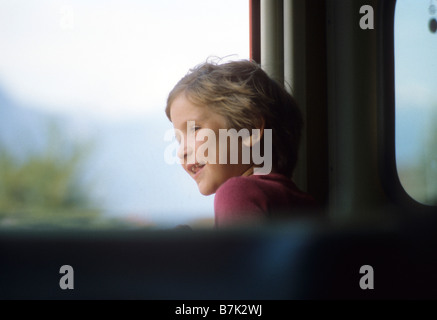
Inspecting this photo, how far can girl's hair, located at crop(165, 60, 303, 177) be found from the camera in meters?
1.35

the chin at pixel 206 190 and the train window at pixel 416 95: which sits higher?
the train window at pixel 416 95

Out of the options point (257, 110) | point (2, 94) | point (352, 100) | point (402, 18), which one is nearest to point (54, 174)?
point (2, 94)

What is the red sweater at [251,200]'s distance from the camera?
1.30 meters

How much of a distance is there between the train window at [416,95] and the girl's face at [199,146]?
0.46 meters

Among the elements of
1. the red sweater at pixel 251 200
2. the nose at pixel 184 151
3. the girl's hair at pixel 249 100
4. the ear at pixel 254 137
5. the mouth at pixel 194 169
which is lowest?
the red sweater at pixel 251 200

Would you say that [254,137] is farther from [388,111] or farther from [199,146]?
[388,111]

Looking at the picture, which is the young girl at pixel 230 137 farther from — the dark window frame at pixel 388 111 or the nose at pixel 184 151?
the dark window frame at pixel 388 111

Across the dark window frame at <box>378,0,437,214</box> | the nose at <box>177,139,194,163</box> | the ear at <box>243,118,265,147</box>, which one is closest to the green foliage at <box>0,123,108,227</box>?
the nose at <box>177,139,194,163</box>

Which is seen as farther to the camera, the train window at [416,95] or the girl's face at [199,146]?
the train window at [416,95]

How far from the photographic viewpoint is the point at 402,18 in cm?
146

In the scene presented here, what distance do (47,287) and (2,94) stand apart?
0.48 meters

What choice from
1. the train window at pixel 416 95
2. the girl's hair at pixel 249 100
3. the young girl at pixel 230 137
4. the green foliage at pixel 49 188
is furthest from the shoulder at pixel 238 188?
the train window at pixel 416 95

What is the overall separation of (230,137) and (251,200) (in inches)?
6.6

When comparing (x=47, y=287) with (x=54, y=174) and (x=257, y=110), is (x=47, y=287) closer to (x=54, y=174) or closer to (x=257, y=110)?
(x=54, y=174)
